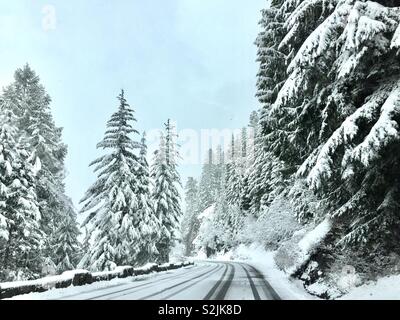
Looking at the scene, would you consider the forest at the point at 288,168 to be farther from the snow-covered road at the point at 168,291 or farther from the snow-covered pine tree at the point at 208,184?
the snow-covered pine tree at the point at 208,184

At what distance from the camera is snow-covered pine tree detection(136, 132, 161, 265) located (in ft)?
107

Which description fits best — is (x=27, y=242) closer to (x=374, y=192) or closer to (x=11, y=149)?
(x=11, y=149)

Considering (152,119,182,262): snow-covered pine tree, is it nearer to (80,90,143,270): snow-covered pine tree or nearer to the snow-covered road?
(80,90,143,270): snow-covered pine tree

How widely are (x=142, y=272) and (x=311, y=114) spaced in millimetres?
17392

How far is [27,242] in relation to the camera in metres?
24.7

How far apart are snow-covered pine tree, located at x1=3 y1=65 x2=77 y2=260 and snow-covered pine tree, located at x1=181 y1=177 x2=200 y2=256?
255 ft

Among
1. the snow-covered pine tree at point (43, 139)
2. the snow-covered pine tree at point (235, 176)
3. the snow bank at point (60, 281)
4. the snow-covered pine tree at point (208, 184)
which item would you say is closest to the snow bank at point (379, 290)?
the snow bank at point (60, 281)

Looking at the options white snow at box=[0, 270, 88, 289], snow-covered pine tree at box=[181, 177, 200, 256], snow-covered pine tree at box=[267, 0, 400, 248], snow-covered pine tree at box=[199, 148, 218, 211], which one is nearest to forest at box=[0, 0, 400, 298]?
snow-covered pine tree at box=[267, 0, 400, 248]

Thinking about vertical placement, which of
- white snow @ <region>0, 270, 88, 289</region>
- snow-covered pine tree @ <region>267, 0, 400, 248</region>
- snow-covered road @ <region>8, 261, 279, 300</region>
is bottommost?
snow-covered road @ <region>8, 261, 279, 300</region>

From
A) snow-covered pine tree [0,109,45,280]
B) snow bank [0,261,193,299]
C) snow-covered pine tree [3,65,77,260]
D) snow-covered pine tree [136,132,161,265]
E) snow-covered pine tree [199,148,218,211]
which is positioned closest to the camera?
snow bank [0,261,193,299]

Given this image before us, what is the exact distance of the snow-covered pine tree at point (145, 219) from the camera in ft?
107

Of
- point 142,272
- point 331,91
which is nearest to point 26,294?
point 331,91

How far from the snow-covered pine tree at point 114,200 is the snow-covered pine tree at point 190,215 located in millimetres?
80905

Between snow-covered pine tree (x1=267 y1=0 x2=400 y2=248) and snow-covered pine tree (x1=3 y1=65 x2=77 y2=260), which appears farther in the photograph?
snow-covered pine tree (x1=3 y1=65 x2=77 y2=260)
